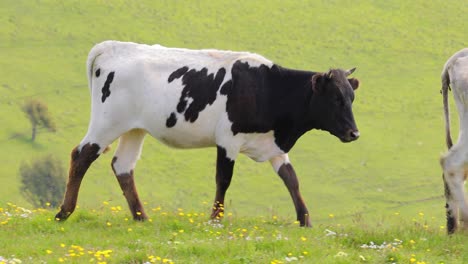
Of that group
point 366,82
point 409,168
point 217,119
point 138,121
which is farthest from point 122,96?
point 366,82

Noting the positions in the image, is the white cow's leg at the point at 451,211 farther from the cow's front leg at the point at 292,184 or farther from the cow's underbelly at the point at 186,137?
the cow's underbelly at the point at 186,137

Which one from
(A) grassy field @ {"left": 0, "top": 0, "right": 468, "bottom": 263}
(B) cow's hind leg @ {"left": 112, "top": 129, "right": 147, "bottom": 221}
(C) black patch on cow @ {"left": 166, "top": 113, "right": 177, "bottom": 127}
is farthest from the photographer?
(A) grassy field @ {"left": 0, "top": 0, "right": 468, "bottom": 263}

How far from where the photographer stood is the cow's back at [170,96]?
15.5 m

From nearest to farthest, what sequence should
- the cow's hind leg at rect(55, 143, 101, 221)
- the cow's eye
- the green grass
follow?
the green grass < the cow's hind leg at rect(55, 143, 101, 221) < the cow's eye

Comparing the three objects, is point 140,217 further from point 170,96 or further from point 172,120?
point 170,96

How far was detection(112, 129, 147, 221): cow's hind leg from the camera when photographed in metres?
15.8

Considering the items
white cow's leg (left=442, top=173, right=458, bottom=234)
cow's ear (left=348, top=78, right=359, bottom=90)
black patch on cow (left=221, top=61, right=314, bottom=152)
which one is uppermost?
cow's ear (left=348, top=78, right=359, bottom=90)

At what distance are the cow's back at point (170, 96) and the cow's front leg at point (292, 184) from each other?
1130 millimetres

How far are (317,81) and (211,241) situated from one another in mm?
3978

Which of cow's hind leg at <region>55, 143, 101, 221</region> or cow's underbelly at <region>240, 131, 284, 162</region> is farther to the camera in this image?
cow's underbelly at <region>240, 131, 284, 162</region>

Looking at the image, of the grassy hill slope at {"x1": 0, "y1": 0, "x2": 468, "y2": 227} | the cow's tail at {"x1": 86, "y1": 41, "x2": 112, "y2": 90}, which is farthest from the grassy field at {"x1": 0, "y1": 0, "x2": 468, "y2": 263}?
the cow's tail at {"x1": 86, "y1": 41, "x2": 112, "y2": 90}

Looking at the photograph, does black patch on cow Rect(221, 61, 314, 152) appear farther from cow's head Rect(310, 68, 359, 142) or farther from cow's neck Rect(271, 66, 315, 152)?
cow's head Rect(310, 68, 359, 142)

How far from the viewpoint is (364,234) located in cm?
1343

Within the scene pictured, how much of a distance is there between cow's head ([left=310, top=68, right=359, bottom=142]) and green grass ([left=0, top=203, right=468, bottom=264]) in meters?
1.55
